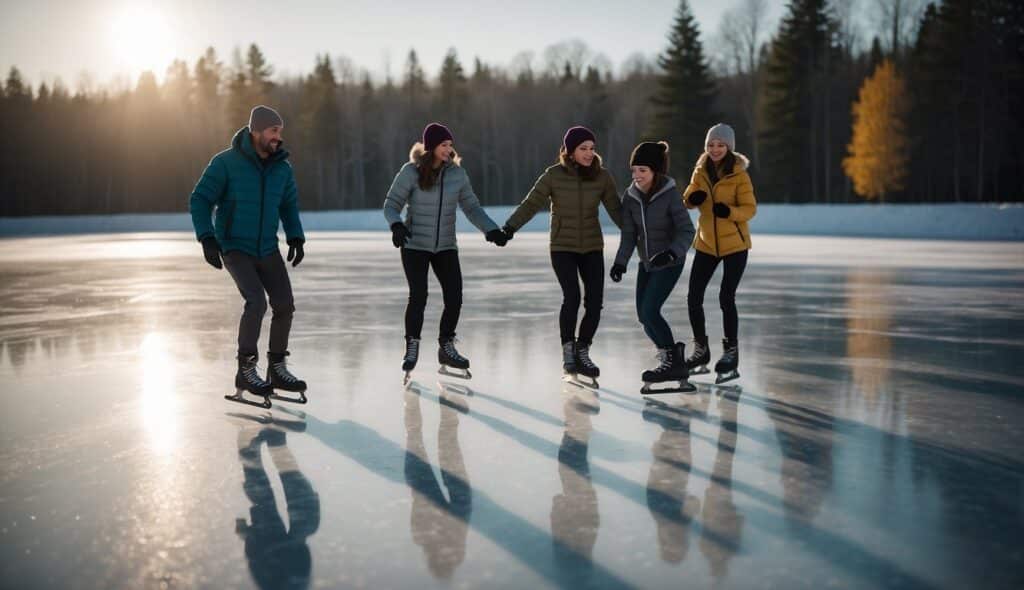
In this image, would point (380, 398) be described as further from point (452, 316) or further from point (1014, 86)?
point (1014, 86)

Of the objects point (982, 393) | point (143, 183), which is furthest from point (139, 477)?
point (143, 183)

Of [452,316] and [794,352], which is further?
[794,352]

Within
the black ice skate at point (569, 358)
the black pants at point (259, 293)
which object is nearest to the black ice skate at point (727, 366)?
the black ice skate at point (569, 358)

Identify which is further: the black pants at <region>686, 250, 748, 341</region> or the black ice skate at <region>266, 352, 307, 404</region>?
the black pants at <region>686, 250, 748, 341</region>

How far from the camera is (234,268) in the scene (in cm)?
548

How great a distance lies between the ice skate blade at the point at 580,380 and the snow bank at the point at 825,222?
74.8ft

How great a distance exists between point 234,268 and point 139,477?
72.9 inches

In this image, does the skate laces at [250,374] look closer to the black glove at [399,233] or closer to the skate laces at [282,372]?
the skate laces at [282,372]

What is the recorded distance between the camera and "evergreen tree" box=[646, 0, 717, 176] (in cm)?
5453

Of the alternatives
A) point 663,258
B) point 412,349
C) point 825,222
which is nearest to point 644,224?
point 663,258

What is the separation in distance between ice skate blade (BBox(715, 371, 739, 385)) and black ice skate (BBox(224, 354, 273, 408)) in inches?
110

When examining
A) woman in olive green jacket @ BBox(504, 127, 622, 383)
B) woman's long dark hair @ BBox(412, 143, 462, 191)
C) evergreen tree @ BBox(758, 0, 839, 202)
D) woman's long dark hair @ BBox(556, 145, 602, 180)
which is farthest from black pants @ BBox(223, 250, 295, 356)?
evergreen tree @ BBox(758, 0, 839, 202)

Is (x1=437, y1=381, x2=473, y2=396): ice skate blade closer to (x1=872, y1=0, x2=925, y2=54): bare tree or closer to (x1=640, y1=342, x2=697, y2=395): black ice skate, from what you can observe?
(x1=640, y1=342, x2=697, y2=395): black ice skate

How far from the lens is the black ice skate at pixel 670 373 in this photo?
5758mm
